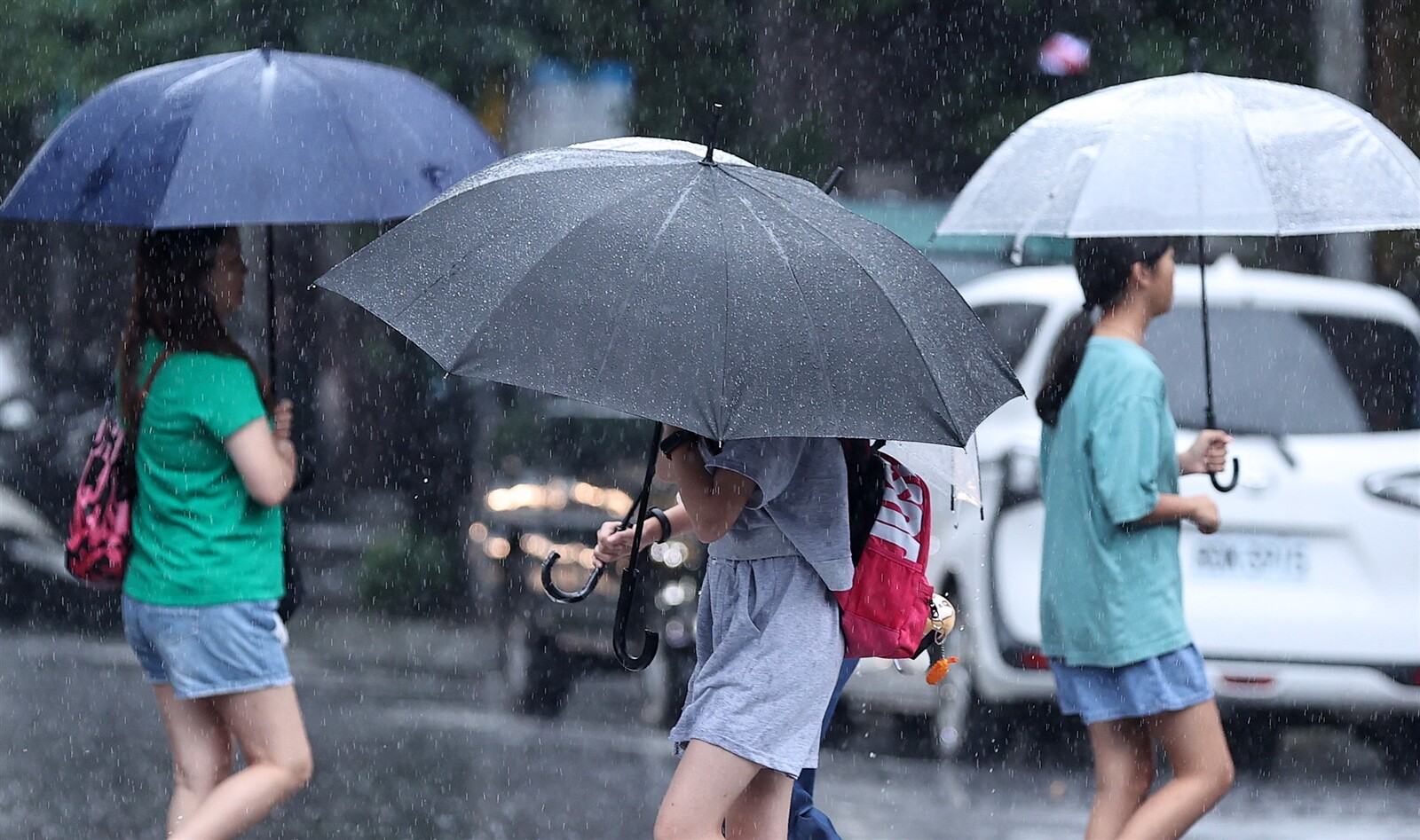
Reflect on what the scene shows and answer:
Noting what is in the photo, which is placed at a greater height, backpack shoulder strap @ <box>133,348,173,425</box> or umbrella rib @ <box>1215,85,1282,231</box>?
umbrella rib @ <box>1215,85,1282,231</box>

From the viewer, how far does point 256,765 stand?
5.00m

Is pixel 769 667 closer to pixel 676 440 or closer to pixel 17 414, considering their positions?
pixel 676 440

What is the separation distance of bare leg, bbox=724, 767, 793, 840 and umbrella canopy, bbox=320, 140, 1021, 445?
2.83 feet

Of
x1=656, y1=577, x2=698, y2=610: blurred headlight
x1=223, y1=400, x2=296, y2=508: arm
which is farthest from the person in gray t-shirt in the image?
x1=656, y1=577, x2=698, y2=610: blurred headlight

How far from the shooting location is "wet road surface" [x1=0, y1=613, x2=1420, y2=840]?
23.3 ft

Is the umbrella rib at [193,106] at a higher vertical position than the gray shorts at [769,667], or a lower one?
higher

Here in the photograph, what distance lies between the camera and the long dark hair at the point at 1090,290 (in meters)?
5.43

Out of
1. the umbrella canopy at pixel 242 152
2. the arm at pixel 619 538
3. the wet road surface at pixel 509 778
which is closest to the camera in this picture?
the arm at pixel 619 538

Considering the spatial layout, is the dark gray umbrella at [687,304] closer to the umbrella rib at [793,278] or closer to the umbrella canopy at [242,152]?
the umbrella rib at [793,278]

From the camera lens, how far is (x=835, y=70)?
48.6 ft

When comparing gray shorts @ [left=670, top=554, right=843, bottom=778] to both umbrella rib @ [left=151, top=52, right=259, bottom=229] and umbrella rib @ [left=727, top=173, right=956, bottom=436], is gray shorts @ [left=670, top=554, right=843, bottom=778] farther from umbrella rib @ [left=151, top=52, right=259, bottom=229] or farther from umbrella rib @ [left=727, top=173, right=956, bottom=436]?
umbrella rib @ [left=151, top=52, right=259, bottom=229]

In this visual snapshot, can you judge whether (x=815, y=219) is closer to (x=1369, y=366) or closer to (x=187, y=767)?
(x=187, y=767)

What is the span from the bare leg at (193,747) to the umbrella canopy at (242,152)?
1141mm

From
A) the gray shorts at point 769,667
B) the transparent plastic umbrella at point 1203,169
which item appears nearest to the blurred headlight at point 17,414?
the transparent plastic umbrella at point 1203,169
